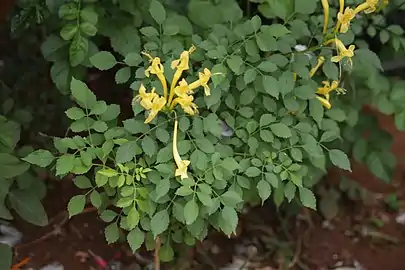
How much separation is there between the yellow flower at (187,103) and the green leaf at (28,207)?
55 cm

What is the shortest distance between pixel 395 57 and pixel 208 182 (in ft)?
3.46

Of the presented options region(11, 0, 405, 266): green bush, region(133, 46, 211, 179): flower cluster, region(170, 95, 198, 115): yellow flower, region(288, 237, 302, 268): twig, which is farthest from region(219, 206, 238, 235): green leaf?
region(288, 237, 302, 268): twig

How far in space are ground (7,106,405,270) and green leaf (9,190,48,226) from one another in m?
0.42

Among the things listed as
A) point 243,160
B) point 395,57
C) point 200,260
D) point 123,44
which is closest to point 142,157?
point 243,160

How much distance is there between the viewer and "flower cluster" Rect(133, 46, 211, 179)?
166 cm

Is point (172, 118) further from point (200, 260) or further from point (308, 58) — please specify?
point (200, 260)

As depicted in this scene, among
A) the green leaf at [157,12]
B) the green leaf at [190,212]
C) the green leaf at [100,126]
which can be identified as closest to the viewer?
the green leaf at [190,212]

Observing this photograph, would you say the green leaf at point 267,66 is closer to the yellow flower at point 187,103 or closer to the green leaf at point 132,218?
the yellow flower at point 187,103

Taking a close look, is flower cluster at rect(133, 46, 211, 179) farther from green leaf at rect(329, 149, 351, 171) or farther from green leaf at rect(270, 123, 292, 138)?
green leaf at rect(329, 149, 351, 171)

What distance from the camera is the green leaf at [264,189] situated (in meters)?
1.77

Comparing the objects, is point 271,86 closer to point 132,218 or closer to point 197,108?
point 197,108

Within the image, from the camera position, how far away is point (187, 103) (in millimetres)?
1683

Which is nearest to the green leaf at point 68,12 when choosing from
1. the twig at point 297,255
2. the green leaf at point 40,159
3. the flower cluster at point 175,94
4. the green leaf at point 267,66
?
the flower cluster at point 175,94

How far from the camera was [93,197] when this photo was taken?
5.79ft
